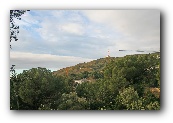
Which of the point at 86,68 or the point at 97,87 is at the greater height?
the point at 86,68

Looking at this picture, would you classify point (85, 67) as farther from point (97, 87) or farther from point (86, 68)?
point (97, 87)

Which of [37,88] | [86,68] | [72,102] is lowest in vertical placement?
[72,102]

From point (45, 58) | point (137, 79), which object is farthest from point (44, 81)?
point (137, 79)

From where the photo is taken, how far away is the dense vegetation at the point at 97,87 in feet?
41.0

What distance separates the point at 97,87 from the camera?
12570 mm

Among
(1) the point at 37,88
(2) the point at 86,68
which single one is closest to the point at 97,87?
(2) the point at 86,68

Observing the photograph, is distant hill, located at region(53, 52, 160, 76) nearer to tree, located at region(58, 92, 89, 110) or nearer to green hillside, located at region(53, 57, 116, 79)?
green hillside, located at region(53, 57, 116, 79)

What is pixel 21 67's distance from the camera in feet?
41.1

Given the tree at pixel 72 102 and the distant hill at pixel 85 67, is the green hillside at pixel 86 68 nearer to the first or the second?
the distant hill at pixel 85 67

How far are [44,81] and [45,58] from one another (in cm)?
29

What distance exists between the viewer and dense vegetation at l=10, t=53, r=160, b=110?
41.0 feet

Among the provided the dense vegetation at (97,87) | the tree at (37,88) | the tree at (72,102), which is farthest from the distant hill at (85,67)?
the tree at (72,102)

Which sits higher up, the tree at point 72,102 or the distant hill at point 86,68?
the distant hill at point 86,68
